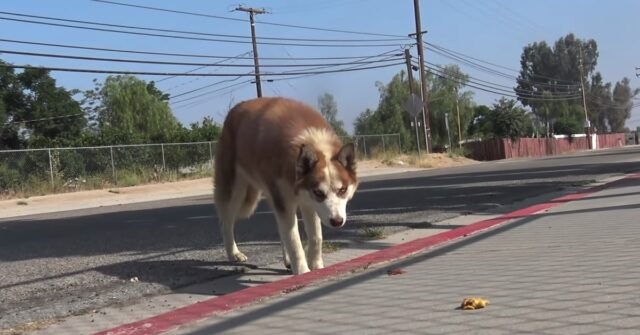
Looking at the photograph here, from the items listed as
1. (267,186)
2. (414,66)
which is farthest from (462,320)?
(414,66)

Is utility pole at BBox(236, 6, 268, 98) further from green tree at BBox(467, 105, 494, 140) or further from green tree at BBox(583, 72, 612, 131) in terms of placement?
green tree at BBox(583, 72, 612, 131)

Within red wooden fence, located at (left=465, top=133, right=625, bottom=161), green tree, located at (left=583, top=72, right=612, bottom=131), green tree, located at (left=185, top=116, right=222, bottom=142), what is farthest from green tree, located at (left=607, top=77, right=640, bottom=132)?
green tree, located at (left=185, top=116, right=222, bottom=142)

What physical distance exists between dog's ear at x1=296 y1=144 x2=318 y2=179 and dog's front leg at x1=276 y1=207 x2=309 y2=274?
614 mm

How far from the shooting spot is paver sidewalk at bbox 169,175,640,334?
408 centimetres

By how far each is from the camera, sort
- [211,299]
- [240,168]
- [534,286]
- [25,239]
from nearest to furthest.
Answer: [534,286], [211,299], [240,168], [25,239]

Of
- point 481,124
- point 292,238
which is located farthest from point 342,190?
point 481,124

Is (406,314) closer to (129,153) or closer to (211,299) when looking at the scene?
(211,299)

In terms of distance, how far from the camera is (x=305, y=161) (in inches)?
216

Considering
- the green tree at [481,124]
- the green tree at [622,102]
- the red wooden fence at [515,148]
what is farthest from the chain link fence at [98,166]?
the green tree at [622,102]

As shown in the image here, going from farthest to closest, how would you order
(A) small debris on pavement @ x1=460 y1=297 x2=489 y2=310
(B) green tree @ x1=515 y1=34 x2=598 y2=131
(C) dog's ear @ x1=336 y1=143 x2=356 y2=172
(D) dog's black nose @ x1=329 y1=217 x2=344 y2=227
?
(B) green tree @ x1=515 y1=34 x2=598 y2=131, (C) dog's ear @ x1=336 y1=143 x2=356 y2=172, (D) dog's black nose @ x1=329 y1=217 x2=344 y2=227, (A) small debris on pavement @ x1=460 y1=297 x2=489 y2=310

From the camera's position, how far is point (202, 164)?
33656 millimetres

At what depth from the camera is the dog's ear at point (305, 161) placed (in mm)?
5442

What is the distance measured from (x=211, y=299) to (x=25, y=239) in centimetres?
664

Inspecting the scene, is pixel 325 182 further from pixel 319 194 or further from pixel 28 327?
pixel 28 327
